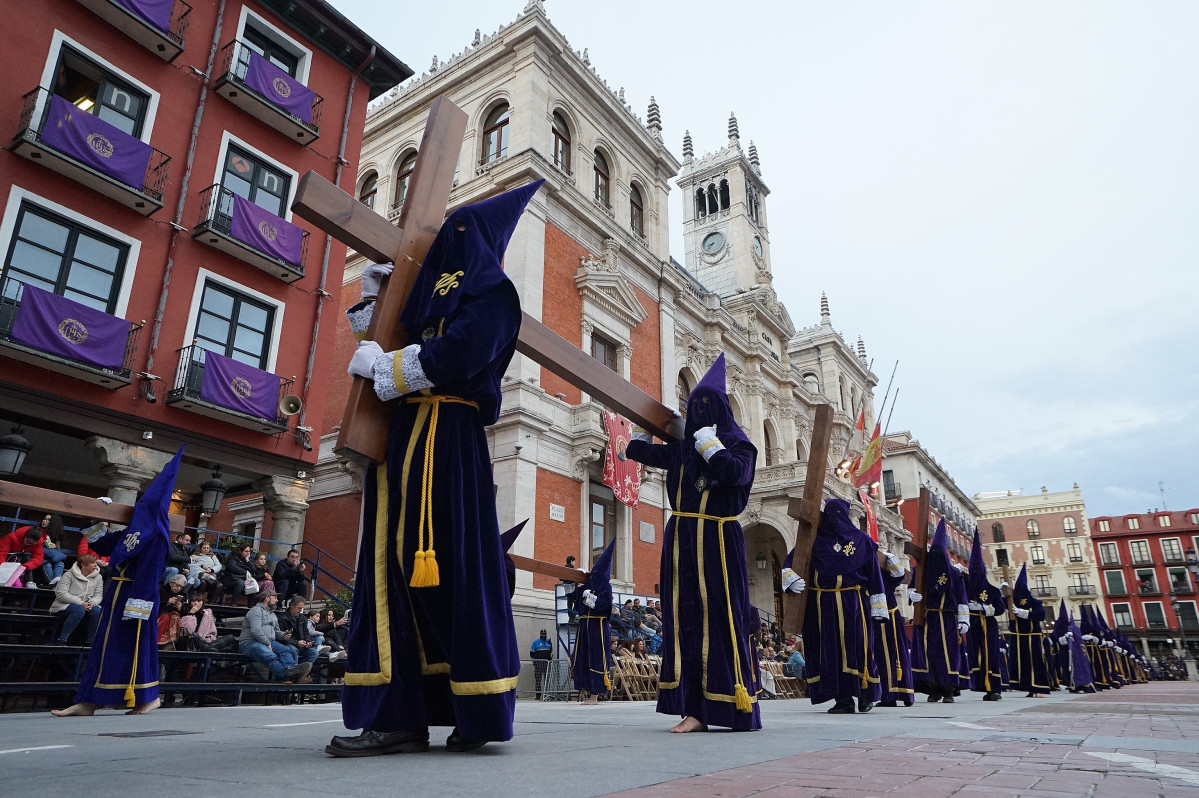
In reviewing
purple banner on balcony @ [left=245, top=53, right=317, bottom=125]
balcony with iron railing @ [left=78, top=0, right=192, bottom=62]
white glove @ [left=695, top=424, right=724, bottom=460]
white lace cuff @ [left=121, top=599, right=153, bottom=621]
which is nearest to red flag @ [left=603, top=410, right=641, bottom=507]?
purple banner on balcony @ [left=245, top=53, right=317, bottom=125]

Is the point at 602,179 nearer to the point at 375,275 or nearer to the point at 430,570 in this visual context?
the point at 375,275

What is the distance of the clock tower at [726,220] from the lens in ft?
111

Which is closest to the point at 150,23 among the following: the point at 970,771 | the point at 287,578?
the point at 287,578

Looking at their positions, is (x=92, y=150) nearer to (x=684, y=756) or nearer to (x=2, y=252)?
(x=2, y=252)

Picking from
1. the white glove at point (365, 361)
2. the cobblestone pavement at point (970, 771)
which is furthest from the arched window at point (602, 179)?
the cobblestone pavement at point (970, 771)

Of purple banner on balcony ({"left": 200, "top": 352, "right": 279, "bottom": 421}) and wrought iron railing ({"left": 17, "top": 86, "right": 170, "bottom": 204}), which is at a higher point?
wrought iron railing ({"left": 17, "top": 86, "right": 170, "bottom": 204})

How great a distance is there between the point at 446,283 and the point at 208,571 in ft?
33.4

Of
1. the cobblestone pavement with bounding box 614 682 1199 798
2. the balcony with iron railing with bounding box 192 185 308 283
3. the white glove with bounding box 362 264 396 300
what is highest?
the balcony with iron railing with bounding box 192 185 308 283

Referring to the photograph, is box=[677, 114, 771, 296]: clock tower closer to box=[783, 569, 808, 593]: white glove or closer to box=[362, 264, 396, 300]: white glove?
box=[783, 569, 808, 593]: white glove

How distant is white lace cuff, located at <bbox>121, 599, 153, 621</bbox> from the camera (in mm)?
6023

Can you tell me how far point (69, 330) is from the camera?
1125cm

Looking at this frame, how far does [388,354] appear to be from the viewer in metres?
2.96

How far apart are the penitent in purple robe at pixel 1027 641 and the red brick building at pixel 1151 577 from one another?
5638 centimetres

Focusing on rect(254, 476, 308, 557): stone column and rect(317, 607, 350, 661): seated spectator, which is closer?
rect(317, 607, 350, 661): seated spectator
